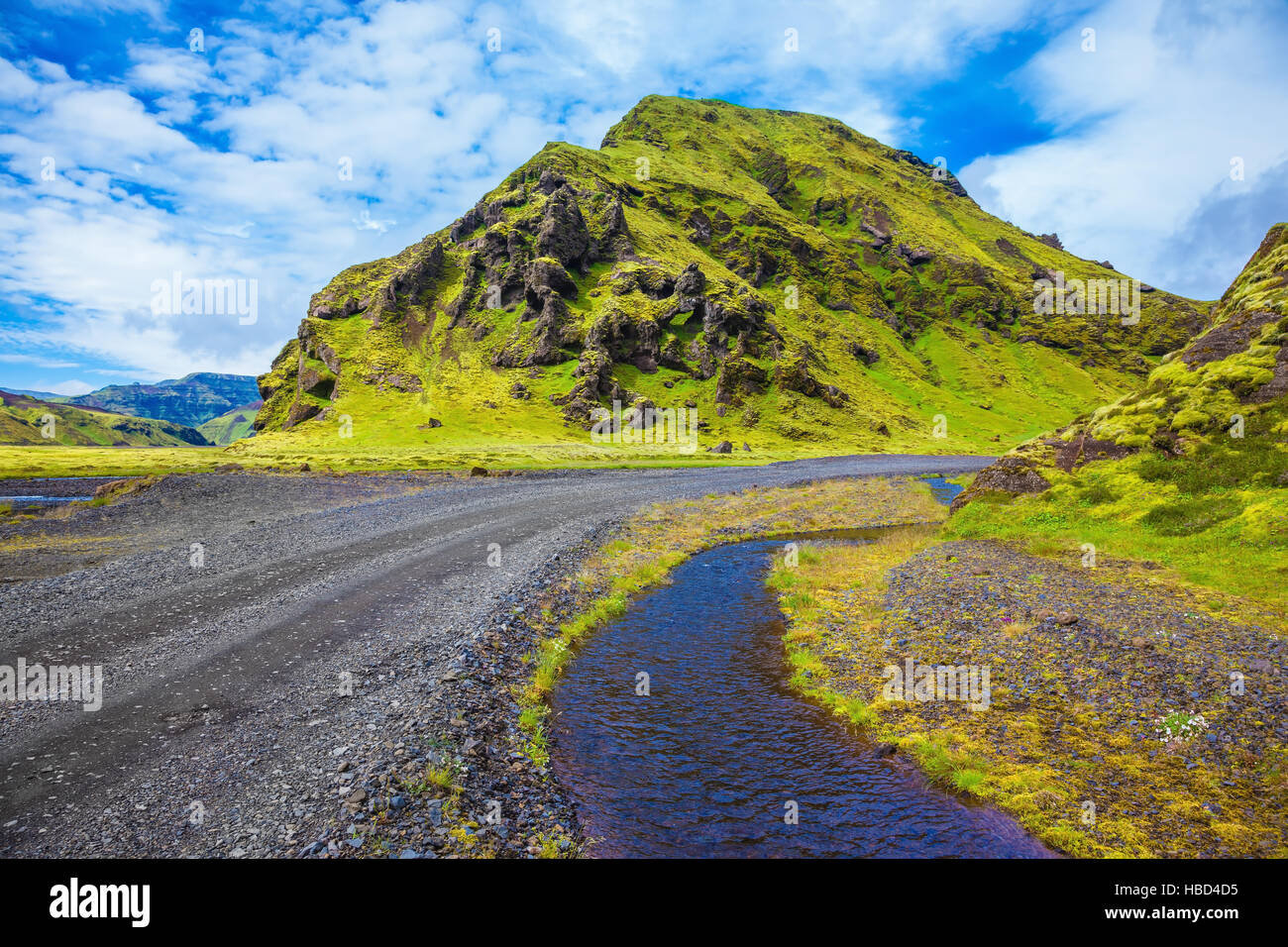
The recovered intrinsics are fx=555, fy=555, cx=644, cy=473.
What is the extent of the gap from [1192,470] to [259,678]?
36.6m

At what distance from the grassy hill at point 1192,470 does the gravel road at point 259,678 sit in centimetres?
2339

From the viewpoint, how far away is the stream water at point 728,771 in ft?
32.8

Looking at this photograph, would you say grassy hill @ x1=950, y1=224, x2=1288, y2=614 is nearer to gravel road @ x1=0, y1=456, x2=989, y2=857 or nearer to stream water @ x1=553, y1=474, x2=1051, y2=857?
stream water @ x1=553, y1=474, x2=1051, y2=857

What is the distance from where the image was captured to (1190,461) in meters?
25.4

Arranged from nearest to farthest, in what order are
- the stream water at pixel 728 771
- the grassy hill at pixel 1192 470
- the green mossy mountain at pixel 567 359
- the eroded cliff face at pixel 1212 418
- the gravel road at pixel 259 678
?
the gravel road at pixel 259 678 → the stream water at pixel 728 771 → the grassy hill at pixel 1192 470 → the eroded cliff face at pixel 1212 418 → the green mossy mountain at pixel 567 359

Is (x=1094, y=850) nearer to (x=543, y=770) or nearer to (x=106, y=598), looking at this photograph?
(x=543, y=770)

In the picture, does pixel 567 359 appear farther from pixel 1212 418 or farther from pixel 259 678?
pixel 259 678

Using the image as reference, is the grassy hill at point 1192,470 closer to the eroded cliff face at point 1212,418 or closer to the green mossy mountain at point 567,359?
the eroded cliff face at point 1212,418

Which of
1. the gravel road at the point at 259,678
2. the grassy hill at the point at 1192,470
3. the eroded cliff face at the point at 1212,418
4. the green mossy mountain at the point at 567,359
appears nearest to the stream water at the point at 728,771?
the gravel road at the point at 259,678

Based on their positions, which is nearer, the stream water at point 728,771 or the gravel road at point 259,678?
the gravel road at point 259,678

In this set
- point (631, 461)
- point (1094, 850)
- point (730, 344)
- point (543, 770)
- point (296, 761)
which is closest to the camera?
point (1094, 850)

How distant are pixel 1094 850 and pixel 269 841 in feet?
43.7

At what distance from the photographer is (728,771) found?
12273mm

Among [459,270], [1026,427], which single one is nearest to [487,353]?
[459,270]
